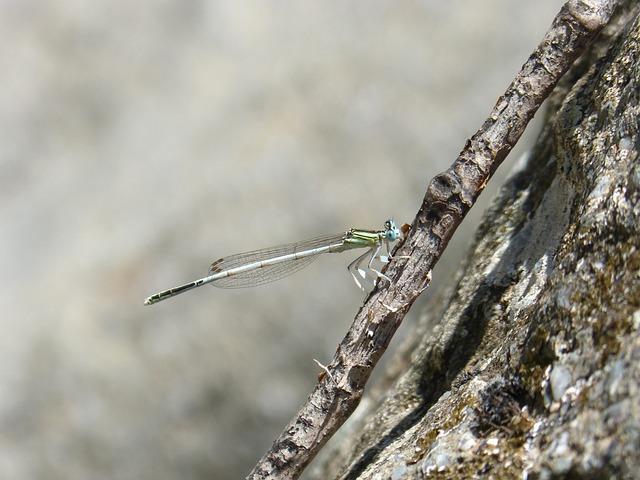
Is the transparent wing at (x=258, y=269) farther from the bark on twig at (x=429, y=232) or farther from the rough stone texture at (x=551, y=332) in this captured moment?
the bark on twig at (x=429, y=232)

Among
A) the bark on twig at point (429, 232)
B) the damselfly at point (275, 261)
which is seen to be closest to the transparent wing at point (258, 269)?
the damselfly at point (275, 261)

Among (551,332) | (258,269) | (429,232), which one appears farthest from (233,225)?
(551,332)

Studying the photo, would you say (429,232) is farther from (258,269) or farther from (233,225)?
(233,225)

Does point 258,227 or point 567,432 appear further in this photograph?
point 258,227

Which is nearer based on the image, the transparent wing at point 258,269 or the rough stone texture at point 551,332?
the rough stone texture at point 551,332

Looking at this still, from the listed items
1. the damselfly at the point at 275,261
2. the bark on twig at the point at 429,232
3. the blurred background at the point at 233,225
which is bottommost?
the bark on twig at the point at 429,232

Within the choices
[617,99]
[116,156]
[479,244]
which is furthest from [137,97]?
[617,99]

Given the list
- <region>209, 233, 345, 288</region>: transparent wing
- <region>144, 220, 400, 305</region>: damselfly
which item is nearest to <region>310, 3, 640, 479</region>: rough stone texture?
<region>144, 220, 400, 305</region>: damselfly

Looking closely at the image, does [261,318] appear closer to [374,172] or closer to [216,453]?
[216,453]
